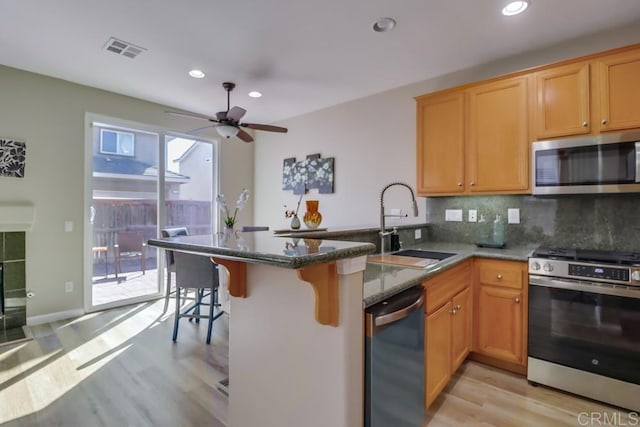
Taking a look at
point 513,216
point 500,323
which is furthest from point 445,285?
point 513,216

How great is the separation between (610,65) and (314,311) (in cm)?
274

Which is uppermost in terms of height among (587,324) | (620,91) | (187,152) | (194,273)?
(187,152)

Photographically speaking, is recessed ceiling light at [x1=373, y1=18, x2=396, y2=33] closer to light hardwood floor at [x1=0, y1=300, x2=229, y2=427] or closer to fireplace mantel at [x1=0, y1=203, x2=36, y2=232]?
light hardwood floor at [x1=0, y1=300, x2=229, y2=427]

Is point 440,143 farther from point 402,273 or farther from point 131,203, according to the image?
point 131,203

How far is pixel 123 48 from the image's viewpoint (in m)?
2.88

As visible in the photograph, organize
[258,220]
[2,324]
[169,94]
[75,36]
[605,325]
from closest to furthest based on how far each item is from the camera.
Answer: [605,325], [75,36], [2,324], [169,94], [258,220]

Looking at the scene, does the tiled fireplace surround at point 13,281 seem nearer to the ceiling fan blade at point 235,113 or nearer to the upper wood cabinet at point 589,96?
the ceiling fan blade at point 235,113

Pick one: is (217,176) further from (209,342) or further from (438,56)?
(438,56)

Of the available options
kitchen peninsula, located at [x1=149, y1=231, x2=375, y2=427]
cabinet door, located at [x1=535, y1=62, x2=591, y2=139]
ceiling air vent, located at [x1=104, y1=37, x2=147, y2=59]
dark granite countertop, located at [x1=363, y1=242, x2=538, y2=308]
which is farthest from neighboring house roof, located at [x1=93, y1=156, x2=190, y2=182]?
cabinet door, located at [x1=535, y1=62, x2=591, y2=139]

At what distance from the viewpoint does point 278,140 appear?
5.21 m

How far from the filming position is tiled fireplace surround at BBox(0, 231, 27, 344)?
10.8ft

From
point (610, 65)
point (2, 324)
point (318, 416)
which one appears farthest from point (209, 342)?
point (610, 65)

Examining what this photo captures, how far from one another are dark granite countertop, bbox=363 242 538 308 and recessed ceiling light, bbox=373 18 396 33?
1.86m

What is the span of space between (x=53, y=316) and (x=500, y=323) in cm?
463
